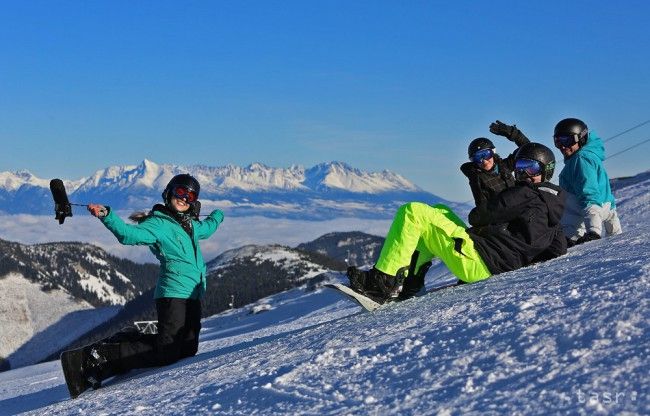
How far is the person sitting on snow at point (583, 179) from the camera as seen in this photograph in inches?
428

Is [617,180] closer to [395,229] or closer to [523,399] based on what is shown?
[395,229]

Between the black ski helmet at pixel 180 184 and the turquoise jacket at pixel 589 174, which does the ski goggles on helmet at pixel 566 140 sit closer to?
the turquoise jacket at pixel 589 174

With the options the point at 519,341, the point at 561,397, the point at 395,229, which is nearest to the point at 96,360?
the point at 395,229

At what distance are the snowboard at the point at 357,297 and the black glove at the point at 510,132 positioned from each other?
4619 mm

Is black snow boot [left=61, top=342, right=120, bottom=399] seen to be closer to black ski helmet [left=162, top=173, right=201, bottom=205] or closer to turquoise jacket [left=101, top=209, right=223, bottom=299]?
turquoise jacket [left=101, top=209, right=223, bottom=299]

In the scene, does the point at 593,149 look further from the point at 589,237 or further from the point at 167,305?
the point at 167,305

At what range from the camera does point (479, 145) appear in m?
9.60

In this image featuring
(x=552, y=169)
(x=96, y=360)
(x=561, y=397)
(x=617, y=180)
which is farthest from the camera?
(x=617, y=180)

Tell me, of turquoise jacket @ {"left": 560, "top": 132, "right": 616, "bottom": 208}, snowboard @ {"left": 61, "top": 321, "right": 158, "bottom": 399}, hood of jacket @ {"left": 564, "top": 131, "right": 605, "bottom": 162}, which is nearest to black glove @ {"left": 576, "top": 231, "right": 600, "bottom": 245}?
turquoise jacket @ {"left": 560, "top": 132, "right": 616, "bottom": 208}

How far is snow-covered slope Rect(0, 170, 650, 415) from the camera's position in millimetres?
3949

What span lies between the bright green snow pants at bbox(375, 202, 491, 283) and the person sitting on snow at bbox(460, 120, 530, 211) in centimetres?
145

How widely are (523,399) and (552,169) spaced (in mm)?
5792

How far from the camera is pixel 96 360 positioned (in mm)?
8133

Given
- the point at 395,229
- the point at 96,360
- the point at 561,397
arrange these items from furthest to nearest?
the point at 96,360 < the point at 395,229 < the point at 561,397
